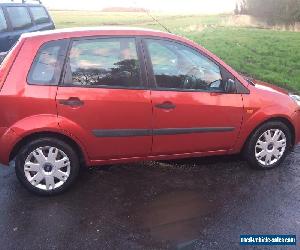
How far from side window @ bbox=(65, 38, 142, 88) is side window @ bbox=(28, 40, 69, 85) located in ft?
0.32

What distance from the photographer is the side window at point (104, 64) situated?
15.0ft

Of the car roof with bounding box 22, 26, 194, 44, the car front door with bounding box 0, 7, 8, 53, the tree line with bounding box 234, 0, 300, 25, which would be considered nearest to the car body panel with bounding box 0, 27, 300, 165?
the car roof with bounding box 22, 26, 194, 44

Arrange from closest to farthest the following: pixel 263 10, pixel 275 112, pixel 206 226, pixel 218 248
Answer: pixel 218 248 → pixel 206 226 → pixel 275 112 → pixel 263 10

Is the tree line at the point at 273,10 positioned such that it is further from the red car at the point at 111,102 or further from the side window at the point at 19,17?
the red car at the point at 111,102

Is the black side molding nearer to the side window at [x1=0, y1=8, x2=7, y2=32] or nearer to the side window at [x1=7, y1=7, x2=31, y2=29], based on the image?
the side window at [x1=0, y1=8, x2=7, y2=32]

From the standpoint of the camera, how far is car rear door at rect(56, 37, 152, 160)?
4.53 meters

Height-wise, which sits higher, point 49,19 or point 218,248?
point 49,19

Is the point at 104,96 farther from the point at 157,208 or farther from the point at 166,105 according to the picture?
the point at 157,208

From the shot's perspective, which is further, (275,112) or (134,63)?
(275,112)

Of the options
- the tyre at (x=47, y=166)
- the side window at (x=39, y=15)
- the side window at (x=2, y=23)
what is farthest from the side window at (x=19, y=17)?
the tyre at (x=47, y=166)

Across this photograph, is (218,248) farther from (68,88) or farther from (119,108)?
(68,88)

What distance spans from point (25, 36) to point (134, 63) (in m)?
1.24

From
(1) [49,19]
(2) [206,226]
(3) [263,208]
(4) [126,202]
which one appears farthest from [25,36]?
(1) [49,19]

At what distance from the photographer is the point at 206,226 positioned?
4164mm
